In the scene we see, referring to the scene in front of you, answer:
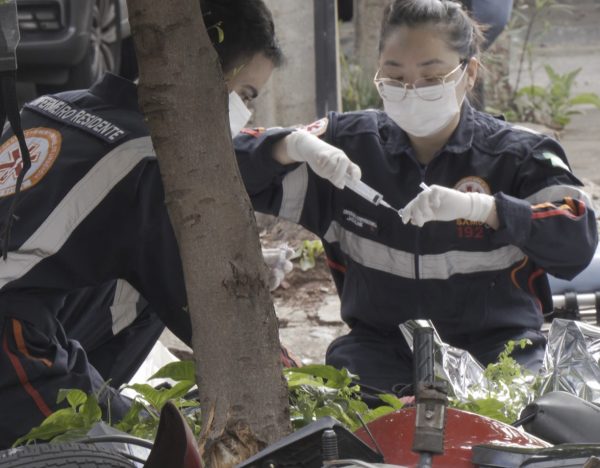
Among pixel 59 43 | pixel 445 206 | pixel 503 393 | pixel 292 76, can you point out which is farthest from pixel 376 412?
pixel 59 43

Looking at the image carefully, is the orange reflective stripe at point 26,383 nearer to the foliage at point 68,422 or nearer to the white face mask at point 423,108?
the foliage at point 68,422

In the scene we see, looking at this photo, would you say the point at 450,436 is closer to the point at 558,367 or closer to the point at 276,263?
the point at 558,367

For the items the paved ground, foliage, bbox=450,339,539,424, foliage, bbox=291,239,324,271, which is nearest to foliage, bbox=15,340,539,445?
foliage, bbox=450,339,539,424

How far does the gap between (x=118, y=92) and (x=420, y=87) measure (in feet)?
2.36

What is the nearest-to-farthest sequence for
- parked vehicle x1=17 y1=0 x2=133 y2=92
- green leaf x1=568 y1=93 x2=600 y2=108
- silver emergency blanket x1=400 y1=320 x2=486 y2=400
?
silver emergency blanket x1=400 y1=320 x2=486 y2=400
parked vehicle x1=17 y1=0 x2=133 y2=92
green leaf x1=568 y1=93 x2=600 y2=108

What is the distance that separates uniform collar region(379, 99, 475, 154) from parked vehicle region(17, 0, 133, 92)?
11.0 ft

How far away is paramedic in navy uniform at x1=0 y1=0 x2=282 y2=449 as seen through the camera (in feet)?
8.08

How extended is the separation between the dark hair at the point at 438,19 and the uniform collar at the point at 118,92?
2.23 ft

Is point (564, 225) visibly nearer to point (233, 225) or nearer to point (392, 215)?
point (392, 215)

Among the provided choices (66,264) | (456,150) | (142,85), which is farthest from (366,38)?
(142,85)

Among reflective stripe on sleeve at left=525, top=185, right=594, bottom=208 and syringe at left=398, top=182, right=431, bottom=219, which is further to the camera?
reflective stripe on sleeve at left=525, top=185, right=594, bottom=208

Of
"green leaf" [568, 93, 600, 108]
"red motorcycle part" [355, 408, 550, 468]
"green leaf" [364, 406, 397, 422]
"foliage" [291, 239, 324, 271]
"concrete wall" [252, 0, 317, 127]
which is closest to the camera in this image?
"red motorcycle part" [355, 408, 550, 468]

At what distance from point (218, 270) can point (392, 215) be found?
1.12 metres

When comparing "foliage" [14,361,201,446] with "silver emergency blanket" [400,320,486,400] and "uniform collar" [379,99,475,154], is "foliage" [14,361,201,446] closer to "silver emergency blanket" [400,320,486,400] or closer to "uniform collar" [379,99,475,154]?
"silver emergency blanket" [400,320,486,400]
